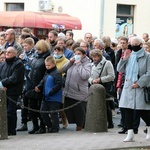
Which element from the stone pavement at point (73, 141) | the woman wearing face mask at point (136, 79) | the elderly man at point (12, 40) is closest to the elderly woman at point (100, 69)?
the stone pavement at point (73, 141)

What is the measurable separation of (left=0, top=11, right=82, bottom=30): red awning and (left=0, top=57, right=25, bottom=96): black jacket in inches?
611

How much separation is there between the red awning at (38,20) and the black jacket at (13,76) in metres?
15.5

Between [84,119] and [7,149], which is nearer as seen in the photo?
[7,149]

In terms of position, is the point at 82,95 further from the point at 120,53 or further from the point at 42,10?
the point at 42,10

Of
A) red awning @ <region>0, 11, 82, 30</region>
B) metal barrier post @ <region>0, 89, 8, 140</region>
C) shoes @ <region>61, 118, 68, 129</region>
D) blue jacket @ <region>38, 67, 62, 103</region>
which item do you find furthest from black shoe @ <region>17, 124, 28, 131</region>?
red awning @ <region>0, 11, 82, 30</region>

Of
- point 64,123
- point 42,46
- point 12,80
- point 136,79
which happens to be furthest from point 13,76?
point 136,79

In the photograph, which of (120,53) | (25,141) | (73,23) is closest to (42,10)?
(73,23)

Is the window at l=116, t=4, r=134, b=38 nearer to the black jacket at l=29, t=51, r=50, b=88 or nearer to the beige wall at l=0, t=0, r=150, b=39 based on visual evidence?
the beige wall at l=0, t=0, r=150, b=39

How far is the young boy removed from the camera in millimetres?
14461

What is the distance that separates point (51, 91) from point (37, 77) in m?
0.47

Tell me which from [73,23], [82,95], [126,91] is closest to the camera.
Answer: [126,91]

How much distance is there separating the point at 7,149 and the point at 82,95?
10.8 ft

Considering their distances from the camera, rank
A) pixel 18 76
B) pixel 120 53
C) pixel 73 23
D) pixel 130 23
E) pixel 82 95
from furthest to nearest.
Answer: pixel 130 23 < pixel 73 23 < pixel 120 53 < pixel 82 95 < pixel 18 76

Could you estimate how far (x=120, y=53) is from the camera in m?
16.3
